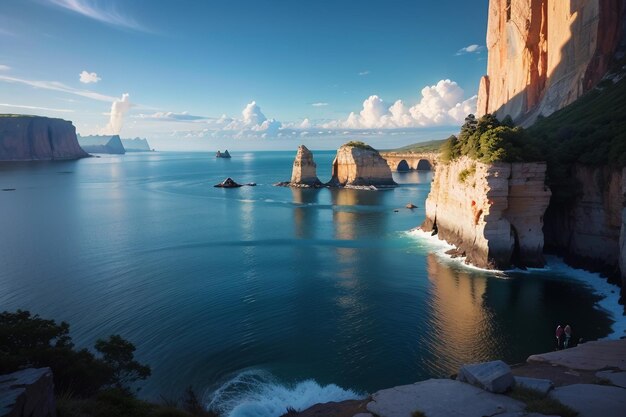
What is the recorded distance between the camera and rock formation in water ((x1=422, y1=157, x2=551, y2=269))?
37.9 m

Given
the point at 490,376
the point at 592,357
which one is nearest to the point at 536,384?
the point at 490,376

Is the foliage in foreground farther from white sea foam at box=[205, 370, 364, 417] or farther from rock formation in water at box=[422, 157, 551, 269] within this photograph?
rock formation in water at box=[422, 157, 551, 269]

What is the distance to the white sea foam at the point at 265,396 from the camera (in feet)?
61.3

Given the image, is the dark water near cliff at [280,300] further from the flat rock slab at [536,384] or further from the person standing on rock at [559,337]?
the flat rock slab at [536,384]

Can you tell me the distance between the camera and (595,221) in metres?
37.2

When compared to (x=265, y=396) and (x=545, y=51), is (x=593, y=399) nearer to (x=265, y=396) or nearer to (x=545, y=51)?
(x=265, y=396)

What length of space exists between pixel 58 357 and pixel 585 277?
40139 mm

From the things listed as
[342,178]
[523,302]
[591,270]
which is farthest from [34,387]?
[342,178]

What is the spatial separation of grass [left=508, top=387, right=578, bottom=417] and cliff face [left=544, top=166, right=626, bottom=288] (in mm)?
23172

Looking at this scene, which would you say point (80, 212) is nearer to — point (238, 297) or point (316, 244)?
point (316, 244)

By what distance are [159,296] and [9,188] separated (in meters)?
95.9

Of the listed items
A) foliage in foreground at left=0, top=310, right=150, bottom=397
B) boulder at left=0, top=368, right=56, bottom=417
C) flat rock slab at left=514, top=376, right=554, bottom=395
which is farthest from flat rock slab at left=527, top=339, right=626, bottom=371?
boulder at left=0, top=368, right=56, bottom=417

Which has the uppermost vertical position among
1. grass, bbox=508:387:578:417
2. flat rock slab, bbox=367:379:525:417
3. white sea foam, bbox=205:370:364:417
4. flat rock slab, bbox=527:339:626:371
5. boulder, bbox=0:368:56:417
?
boulder, bbox=0:368:56:417

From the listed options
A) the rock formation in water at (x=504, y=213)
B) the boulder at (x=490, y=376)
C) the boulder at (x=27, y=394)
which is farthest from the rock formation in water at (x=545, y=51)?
the boulder at (x=27, y=394)
